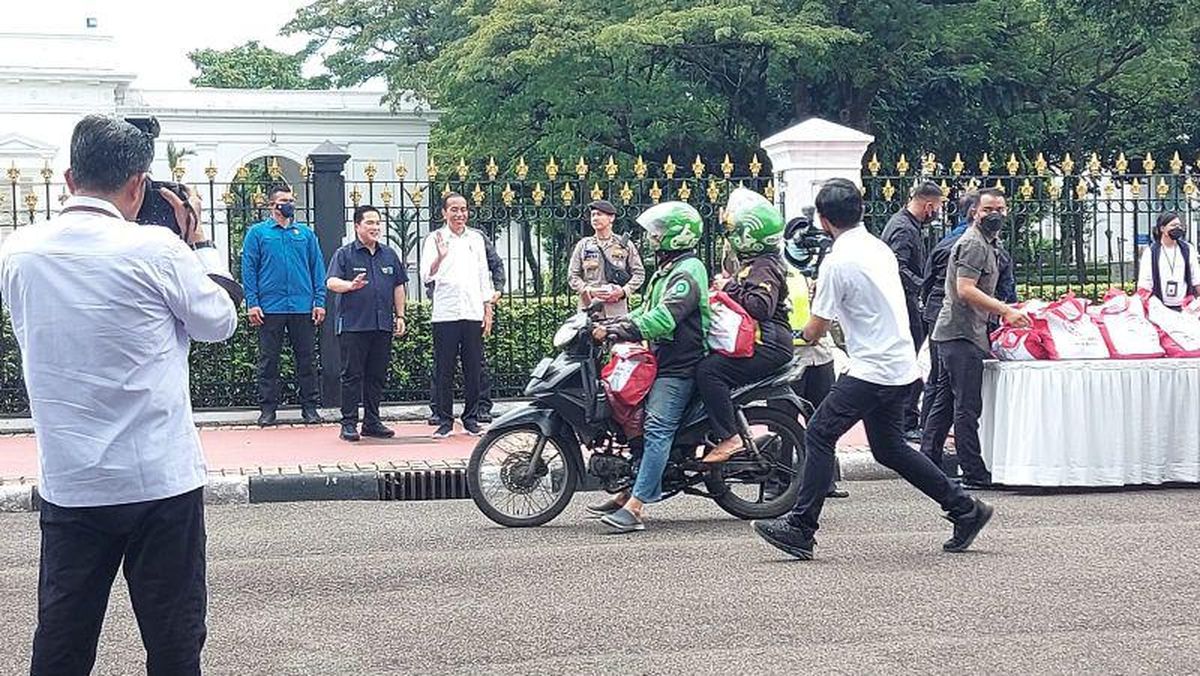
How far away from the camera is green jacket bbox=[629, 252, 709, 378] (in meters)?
8.00

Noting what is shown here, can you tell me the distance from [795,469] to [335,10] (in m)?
32.8

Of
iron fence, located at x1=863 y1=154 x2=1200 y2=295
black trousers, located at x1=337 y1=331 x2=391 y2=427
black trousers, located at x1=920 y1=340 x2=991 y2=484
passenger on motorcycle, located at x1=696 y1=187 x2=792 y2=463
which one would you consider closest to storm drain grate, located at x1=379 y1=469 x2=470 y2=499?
black trousers, located at x1=337 y1=331 x2=391 y2=427

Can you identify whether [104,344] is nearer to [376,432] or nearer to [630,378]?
[630,378]

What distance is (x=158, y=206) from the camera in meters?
4.62

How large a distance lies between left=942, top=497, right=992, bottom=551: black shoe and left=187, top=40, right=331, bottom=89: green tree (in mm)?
68397

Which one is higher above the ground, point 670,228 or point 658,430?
point 670,228

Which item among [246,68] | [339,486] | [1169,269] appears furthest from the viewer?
[246,68]

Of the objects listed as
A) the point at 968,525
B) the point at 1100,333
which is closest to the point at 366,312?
the point at 1100,333

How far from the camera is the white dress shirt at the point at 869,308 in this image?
7.29m

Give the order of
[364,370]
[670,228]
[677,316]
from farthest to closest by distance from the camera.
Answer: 1. [364,370]
2. [670,228]
3. [677,316]

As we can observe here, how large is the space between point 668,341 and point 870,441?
1.26 metres

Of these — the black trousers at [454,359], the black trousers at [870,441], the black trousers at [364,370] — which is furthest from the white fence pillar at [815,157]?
the black trousers at [870,441]

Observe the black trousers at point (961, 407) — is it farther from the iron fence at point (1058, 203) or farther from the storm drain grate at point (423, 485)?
the iron fence at point (1058, 203)

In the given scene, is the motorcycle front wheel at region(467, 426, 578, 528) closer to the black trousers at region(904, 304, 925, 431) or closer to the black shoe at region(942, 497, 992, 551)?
the black shoe at region(942, 497, 992, 551)
